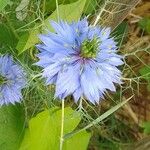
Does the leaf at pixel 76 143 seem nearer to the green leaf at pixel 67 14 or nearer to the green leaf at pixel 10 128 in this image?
the green leaf at pixel 10 128

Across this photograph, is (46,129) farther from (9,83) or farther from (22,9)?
(22,9)

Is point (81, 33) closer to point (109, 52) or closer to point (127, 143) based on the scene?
point (109, 52)

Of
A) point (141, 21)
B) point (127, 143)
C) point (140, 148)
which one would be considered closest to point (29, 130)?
point (140, 148)

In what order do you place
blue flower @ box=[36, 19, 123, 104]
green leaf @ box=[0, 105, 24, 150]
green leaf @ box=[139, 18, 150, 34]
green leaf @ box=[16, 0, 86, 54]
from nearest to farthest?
blue flower @ box=[36, 19, 123, 104] → green leaf @ box=[16, 0, 86, 54] → green leaf @ box=[0, 105, 24, 150] → green leaf @ box=[139, 18, 150, 34]

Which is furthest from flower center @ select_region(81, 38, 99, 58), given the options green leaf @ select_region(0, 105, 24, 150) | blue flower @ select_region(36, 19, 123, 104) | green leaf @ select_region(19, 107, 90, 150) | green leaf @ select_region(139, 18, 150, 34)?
green leaf @ select_region(139, 18, 150, 34)

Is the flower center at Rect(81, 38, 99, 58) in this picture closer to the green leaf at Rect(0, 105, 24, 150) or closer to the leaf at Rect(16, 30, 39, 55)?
the leaf at Rect(16, 30, 39, 55)

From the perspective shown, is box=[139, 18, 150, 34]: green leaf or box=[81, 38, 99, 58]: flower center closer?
box=[81, 38, 99, 58]: flower center
